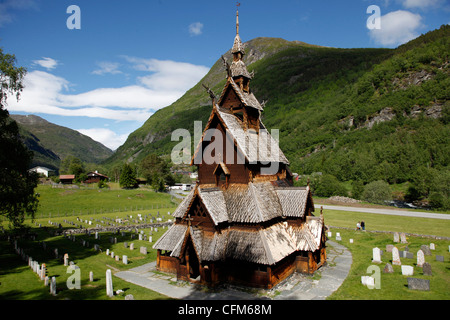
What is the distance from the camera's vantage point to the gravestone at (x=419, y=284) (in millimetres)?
16672

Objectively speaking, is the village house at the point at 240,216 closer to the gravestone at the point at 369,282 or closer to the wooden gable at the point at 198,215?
the wooden gable at the point at 198,215

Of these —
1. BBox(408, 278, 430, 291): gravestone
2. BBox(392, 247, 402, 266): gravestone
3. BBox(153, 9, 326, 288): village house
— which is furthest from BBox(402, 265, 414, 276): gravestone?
BBox(153, 9, 326, 288): village house

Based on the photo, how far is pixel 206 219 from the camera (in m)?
18.9

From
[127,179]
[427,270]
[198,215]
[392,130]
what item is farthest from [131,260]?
[392,130]

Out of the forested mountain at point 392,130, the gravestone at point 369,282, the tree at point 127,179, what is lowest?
the gravestone at point 369,282

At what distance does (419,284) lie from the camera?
1675 cm

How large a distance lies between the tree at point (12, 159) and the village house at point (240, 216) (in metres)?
12.4

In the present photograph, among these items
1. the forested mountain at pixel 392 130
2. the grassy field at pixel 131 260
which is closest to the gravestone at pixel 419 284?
the grassy field at pixel 131 260

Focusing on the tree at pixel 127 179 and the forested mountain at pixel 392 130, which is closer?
the forested mountain at pixel 392 130

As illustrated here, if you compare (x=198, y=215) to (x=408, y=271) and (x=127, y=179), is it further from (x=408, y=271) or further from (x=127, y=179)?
(x=127, y=179)

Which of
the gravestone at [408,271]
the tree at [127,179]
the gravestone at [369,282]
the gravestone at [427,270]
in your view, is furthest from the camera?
the tree at [127,179]

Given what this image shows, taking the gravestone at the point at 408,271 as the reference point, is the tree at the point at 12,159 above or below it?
above

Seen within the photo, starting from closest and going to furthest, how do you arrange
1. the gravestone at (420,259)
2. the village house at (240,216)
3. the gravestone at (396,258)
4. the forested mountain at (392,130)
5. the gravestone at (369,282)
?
the gravestone at (369,282), the village house at (240,216), the gravestone at (420,259), the gravestone at (396,258), the forested mountain at (392,130)
